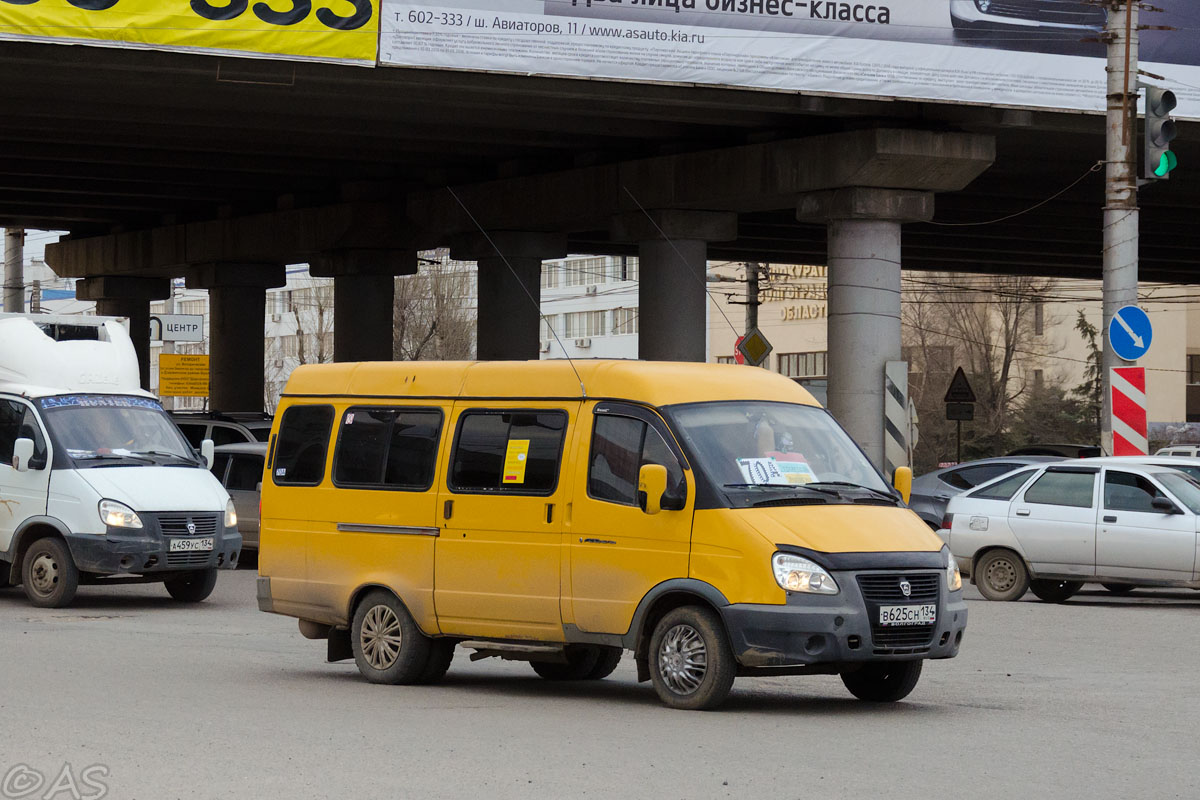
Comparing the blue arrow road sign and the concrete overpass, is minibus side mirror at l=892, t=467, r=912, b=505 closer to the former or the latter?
the blue arrow road sign

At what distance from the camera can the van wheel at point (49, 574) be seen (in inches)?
697

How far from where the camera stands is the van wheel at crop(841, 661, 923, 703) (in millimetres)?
11031

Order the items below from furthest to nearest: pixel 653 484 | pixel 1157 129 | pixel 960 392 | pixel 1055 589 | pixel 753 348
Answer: pixel 960 392
pixel 753 348
pixel 1157 129
pixel 1055 589
pixel 653 484

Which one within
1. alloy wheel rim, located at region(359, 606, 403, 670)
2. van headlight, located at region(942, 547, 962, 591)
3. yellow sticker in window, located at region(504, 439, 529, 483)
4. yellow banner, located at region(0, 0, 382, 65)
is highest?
yellow banner, located at region(0, 0, 382, 65)

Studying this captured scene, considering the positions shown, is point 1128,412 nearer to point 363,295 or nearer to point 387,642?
point 387,642

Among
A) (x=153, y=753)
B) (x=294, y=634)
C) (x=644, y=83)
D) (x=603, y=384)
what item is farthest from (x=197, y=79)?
(x=153, y=753)

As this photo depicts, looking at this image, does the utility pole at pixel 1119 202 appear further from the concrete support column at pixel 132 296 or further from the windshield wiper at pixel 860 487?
the concrete support column at pixel 132 296

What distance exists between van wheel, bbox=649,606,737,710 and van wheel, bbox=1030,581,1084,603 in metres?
9.65

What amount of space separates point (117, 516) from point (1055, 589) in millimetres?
9506

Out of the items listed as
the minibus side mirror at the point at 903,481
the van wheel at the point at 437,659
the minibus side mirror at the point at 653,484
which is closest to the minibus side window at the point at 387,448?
the van wheel at the point at 437,659

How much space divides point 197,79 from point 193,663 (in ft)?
42.7

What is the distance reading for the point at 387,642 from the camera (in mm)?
12094

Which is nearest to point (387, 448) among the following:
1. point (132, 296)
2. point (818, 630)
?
point (818, 630)

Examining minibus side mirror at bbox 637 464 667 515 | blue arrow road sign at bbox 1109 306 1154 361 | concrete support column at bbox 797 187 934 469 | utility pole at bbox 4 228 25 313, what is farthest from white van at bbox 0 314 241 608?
utility pole at bbox 4 228 25 313
